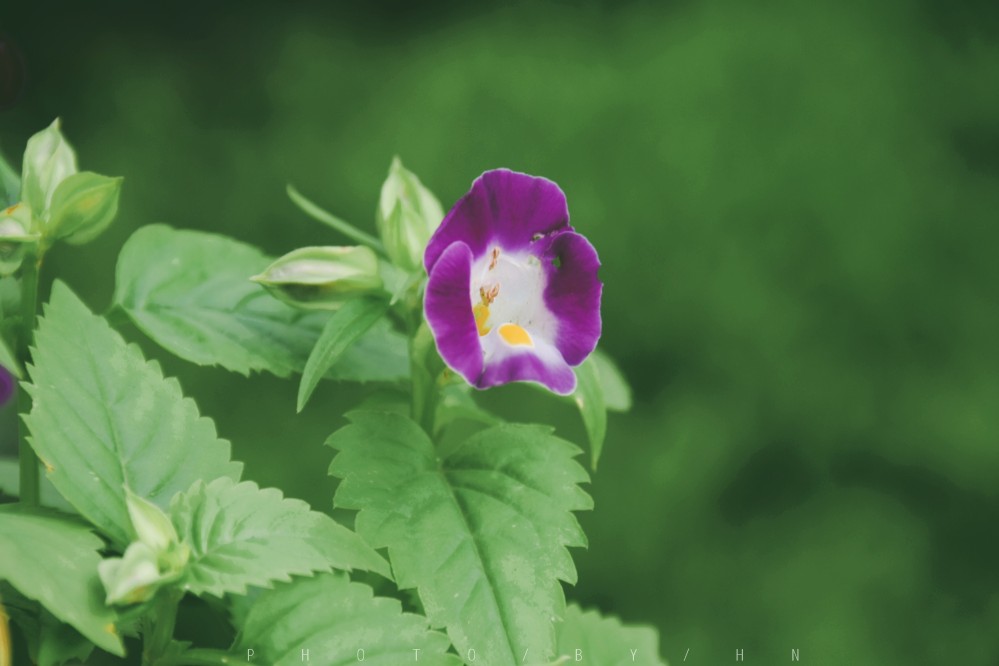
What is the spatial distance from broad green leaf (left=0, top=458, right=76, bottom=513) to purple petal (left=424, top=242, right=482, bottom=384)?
190 mm

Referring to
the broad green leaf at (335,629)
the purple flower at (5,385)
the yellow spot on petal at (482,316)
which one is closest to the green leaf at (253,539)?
the broad green leaf at (335,629)

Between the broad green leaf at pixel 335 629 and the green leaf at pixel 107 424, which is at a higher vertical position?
the green leaf at pixel 107 424

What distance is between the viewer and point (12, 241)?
0.43 meters

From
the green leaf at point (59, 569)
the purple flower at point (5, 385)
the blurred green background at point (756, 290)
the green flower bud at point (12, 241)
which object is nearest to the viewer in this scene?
the green leaf at point (59, 569)

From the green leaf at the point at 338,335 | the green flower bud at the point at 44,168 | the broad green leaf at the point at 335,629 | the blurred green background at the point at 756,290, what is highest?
the green flower bud at the point at 44,168

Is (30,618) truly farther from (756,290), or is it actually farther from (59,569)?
(756,290)

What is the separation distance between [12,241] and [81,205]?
4 cm

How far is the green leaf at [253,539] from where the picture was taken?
1.22 feet

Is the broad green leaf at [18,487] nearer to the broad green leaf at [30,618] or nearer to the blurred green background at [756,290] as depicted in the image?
the broad green leaf at [30,618]

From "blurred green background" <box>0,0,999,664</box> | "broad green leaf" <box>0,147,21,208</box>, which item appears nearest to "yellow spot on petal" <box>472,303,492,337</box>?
"broad green leaf" <box>0,147,21,208</box>

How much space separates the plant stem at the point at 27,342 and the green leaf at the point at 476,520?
0.42ft

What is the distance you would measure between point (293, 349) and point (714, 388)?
2.89 ft

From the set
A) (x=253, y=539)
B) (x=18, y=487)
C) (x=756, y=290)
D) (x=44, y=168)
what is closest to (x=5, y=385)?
(x=18, y=487)

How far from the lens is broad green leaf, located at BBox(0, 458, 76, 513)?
1.68 ft
